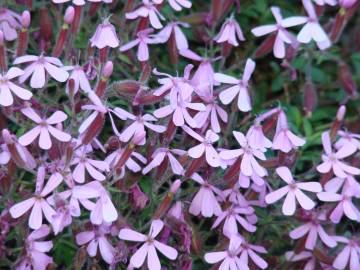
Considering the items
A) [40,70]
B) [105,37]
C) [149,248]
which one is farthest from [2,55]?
[149,248]

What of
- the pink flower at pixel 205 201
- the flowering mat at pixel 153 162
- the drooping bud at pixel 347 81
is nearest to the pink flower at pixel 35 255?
the flowering mat at pixel 153 162

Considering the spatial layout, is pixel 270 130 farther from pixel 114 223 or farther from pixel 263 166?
pixel 114 223

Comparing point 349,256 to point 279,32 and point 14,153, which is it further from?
point 14,153

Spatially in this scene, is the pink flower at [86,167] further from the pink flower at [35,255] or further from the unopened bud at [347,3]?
the unopened bud at [347,3]

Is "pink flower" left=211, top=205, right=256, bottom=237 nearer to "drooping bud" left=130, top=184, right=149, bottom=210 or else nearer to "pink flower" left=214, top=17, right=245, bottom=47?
"drooping bud" left=130, top=184, right=149, bottom=210

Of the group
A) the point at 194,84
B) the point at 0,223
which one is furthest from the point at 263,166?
the point at 0,223

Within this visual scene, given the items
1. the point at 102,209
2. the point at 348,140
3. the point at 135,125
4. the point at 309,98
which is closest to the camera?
the point at 102,209

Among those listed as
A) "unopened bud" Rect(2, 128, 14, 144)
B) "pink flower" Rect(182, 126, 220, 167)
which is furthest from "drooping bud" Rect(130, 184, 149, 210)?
"unopened bud" Rect(2, 128, 14, 144)
